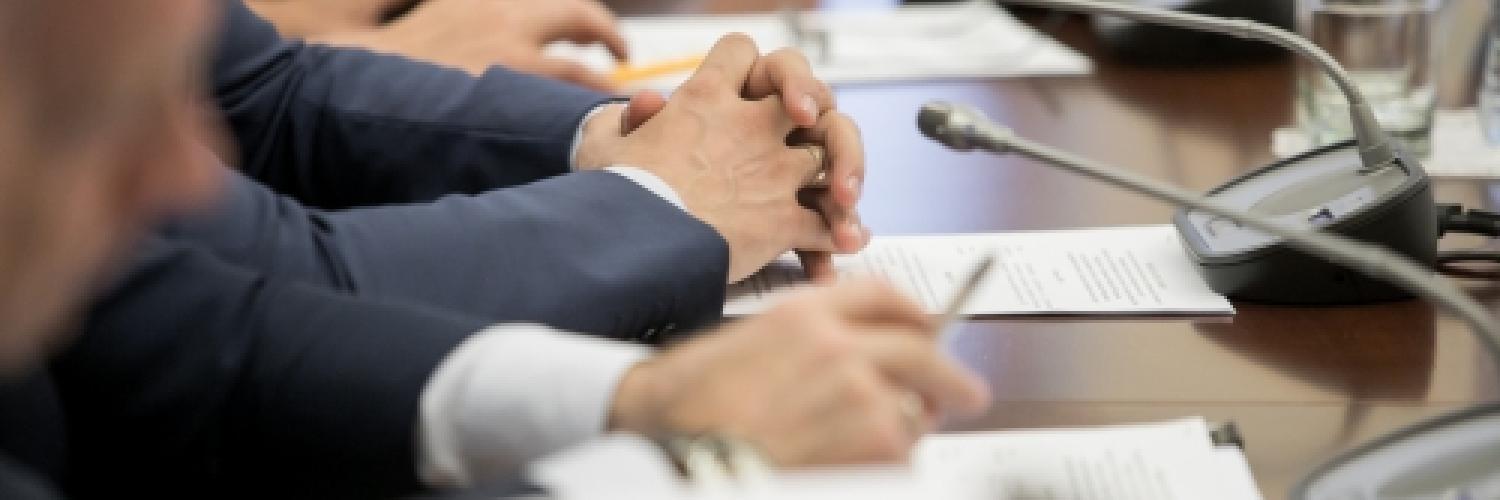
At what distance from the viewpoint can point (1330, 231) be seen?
1.04 meters

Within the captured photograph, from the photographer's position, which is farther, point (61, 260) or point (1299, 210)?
point (1299, 210)

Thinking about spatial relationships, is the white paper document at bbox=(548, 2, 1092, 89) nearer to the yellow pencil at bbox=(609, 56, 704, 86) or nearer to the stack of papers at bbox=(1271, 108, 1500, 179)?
the yellow pencil at bbox=(609, 56, 704, 86)

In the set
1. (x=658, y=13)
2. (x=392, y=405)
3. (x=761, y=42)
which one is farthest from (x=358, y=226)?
(x=658, y=13)

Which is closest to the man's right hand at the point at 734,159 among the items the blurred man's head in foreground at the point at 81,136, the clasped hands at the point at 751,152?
the clasped hands at the point at 751,152

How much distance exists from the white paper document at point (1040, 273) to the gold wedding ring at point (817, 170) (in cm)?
5

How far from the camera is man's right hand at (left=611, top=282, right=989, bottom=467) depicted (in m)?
0.76

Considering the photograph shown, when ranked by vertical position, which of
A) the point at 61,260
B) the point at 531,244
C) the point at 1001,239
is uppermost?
the point at 61,260

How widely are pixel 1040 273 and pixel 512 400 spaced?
1.38 feet

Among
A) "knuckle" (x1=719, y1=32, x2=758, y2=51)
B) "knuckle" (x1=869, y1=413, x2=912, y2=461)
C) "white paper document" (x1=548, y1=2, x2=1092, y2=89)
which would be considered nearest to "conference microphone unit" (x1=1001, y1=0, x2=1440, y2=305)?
"knuckle" (x1=719, y1=32, x2=758, y2=51)

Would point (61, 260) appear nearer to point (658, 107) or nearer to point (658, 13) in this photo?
point (658, 107)

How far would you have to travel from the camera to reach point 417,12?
1.76 metres

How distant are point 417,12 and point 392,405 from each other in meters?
0.92

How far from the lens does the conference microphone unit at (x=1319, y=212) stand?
3.45 feet

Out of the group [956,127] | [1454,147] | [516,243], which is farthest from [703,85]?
[1454,147]
